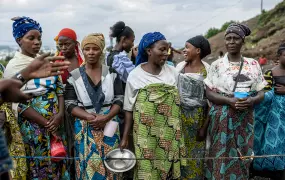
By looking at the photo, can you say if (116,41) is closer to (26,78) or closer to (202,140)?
(202,140)

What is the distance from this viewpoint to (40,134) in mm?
3885

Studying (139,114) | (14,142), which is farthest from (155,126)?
(14,142)

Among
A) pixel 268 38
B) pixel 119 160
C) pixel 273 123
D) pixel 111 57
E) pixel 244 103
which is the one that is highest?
pixel 111 57

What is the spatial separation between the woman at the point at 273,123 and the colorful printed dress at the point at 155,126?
1.22m

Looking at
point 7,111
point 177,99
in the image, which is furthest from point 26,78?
point 177,99

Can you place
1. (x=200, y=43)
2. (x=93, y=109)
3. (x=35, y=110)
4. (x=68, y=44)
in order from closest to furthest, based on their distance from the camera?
(x=35, y=110) → (x=93, y=109) → (x=68, y=44) → (x=200, y=43)

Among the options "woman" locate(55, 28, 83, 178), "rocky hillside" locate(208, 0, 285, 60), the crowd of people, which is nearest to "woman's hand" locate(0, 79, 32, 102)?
the crowd of people

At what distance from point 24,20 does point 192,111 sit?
2.13 m

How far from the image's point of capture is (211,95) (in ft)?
14.0

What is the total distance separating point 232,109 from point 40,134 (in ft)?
6.76

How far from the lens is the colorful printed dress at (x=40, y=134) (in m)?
3.85

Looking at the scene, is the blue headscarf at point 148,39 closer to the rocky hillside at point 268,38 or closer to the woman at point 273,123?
the woman at point 273,123

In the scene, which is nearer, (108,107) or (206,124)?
(108,107)

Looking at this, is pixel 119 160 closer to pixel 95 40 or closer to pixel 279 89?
pixel 95 40
